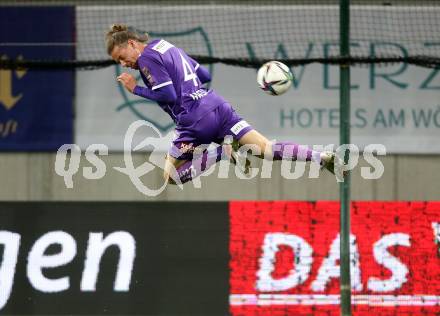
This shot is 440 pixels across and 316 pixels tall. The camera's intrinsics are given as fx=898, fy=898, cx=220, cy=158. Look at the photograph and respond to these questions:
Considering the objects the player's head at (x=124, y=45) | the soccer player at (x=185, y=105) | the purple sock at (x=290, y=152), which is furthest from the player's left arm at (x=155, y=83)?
the purple sock at (x=290, y=152)

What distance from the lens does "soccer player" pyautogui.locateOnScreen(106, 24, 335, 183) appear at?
625 centimetres

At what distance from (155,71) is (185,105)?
38 cm

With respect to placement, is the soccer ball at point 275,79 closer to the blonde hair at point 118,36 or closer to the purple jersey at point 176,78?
the purple jersey at point 176,78

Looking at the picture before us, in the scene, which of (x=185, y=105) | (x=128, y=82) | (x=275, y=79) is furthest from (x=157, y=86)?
(x=275, y=79)

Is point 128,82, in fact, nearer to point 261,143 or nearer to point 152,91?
point 152,91

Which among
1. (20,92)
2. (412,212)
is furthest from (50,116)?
(412,212)

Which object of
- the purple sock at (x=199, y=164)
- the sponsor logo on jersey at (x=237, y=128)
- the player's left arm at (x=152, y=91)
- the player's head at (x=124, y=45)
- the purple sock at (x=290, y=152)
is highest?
the player's head at (x=124, y=45)

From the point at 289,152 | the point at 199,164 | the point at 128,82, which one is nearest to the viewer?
the point at 128,82

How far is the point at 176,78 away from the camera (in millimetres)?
6406

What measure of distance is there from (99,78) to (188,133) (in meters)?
3.16

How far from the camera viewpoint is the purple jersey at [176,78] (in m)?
6.25

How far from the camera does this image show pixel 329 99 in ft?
30.9

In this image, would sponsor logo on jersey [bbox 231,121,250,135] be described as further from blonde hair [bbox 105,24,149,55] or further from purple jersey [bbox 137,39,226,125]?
blonde hair [bbox 105,24,149,55]

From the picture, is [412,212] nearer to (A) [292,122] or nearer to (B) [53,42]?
(A) [292,122]
